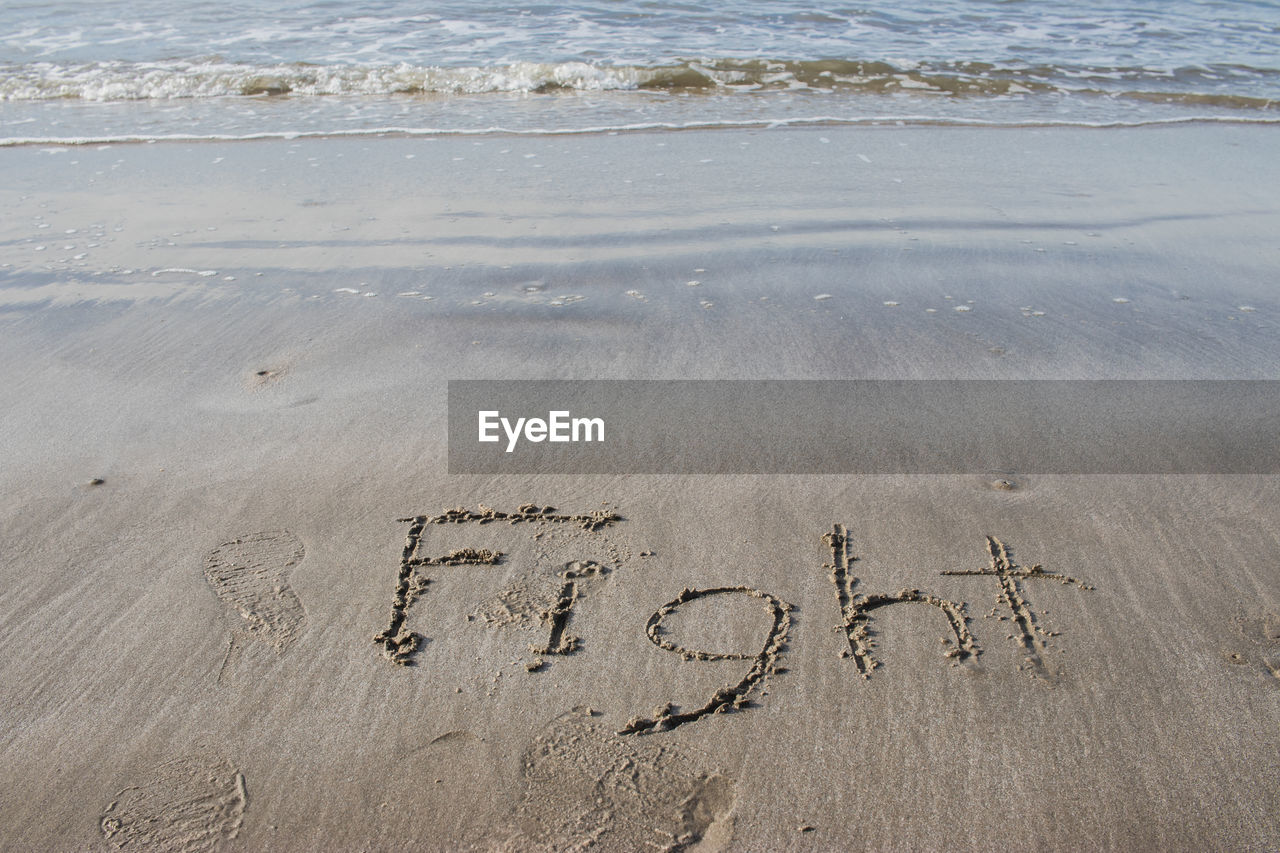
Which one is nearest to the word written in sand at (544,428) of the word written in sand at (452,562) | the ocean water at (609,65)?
the word written in sand at (452,562)

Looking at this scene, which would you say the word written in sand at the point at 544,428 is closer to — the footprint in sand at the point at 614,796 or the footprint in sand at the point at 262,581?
the footprint in sand at the point at 262,581

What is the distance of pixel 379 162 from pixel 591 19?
5.37 meters

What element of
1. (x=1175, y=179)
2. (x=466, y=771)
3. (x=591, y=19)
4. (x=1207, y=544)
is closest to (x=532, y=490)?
(x=466, y=771)

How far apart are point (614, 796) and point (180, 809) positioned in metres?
0.73

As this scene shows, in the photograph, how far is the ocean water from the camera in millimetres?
6777

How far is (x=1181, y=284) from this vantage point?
11.8 ft

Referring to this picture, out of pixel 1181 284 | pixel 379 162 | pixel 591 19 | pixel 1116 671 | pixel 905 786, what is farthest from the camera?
pixel 591 19

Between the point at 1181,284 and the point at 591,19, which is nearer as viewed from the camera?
the point at 1181,284

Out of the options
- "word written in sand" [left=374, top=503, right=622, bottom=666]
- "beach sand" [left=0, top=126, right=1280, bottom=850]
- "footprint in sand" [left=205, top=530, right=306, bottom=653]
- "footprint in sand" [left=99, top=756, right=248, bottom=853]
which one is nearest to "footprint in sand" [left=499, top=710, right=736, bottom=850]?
"beach sand" [left=0, top=126, right=1280, bottom=850]

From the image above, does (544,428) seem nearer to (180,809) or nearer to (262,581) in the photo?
(262,581)

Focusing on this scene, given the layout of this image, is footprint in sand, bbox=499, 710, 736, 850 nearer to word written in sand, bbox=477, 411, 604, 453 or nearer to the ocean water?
word written in sand, bbox=477, 411, 604, 453

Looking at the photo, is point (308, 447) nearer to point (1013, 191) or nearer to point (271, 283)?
point (271, 283)

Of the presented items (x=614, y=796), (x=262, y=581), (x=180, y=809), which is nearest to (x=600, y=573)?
(x=614, y=796)

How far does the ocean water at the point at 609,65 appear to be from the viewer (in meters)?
6.78
